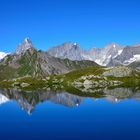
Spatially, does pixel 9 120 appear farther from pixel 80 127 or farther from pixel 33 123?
pixel 80 127

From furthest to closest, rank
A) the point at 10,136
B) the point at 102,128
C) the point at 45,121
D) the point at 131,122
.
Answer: the point at 45,121, the point at 131,122, the point at 102,128, the point at 10,136

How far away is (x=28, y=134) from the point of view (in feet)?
211

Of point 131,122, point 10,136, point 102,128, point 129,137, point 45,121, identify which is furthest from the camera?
point 45,121

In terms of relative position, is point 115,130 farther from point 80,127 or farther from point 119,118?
point 119,118

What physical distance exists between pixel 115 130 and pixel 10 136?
A: 772 inches

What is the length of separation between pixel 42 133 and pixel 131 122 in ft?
71.1

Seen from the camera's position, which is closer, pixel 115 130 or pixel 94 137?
pixel 94 137

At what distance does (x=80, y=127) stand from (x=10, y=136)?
Answer: 14.7 meters

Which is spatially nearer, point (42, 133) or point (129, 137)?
point (129, 137)

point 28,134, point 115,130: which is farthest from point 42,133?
point 115,130

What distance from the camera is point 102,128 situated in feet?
222

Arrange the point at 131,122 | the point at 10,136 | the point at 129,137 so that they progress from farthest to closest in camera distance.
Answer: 1. the point at 131,122
2. the point at 10,136
3. the point at 129,137

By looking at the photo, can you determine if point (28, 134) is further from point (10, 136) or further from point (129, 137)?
point (129, 137)

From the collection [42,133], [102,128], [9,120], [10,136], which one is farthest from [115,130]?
[9,120]
